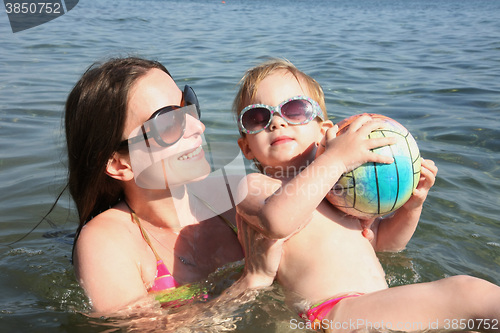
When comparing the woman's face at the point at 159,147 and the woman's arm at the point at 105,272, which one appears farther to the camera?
the woman's face at the point at 159,147

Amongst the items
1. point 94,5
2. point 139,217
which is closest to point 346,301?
point 139,217

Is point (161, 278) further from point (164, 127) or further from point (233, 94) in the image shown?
point (233, 94)

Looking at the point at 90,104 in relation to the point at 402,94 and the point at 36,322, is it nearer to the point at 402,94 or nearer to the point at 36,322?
the point at 36,322

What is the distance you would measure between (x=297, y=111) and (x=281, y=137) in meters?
0.21

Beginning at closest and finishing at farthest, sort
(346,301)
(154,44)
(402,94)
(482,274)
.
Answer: (346,301), (482,274), (402,94), (154,44)

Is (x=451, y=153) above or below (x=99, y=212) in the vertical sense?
below

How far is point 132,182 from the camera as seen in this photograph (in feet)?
12.5

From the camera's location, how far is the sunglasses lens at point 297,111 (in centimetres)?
369

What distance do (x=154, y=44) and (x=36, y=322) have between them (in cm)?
1078

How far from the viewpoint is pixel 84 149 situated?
3.61 metres

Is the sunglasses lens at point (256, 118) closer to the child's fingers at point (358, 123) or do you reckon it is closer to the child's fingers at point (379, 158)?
the child's fingers at point (358, 123)
